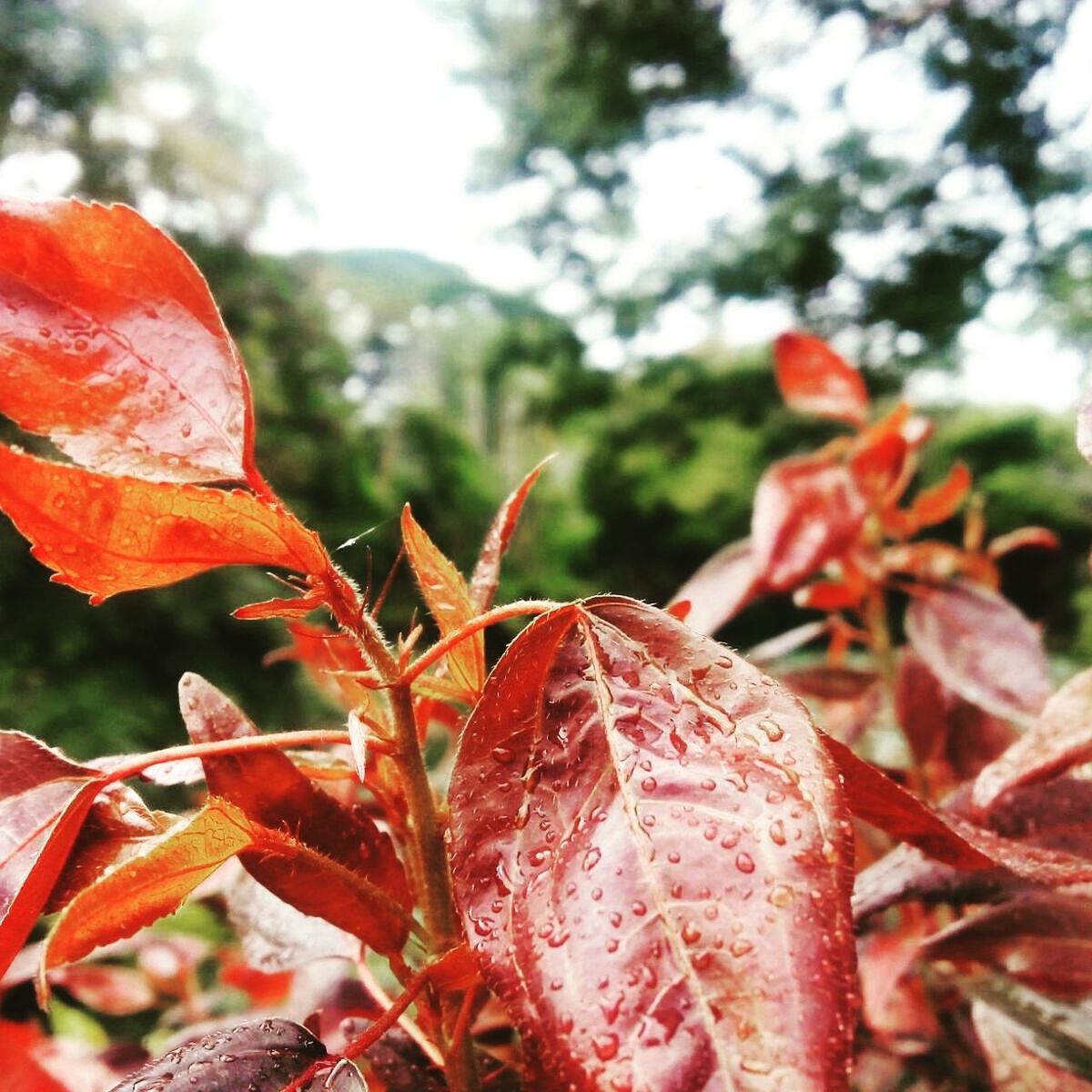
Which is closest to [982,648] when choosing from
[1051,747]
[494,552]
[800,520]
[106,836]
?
[800,520]

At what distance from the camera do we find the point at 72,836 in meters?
0.24

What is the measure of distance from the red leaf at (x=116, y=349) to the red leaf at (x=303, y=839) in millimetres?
77

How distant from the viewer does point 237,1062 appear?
229 mm

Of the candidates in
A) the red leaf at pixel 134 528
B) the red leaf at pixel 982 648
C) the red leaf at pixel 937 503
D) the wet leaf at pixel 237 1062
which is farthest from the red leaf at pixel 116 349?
the red leaf at pixel 937 503

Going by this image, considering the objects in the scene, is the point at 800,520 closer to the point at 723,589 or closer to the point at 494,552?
the point at 723,589

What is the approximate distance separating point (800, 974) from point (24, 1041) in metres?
0.42

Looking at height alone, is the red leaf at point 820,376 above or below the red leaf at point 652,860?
above

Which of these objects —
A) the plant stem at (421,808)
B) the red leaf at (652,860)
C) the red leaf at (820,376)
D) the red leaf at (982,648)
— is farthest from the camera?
the red leaf at (820,376)

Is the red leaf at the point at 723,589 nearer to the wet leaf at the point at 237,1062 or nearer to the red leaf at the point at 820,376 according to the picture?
the red leaf at the point at 820,376

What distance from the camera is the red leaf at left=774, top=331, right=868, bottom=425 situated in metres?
0.63

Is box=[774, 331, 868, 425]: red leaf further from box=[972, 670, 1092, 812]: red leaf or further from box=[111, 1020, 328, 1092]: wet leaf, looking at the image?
box=[111, 1020, 328, 1092]: wet leaf

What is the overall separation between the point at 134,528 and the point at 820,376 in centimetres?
52

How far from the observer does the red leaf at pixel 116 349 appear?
0.78 feet

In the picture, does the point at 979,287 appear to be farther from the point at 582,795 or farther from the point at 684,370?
the point at 582,795
